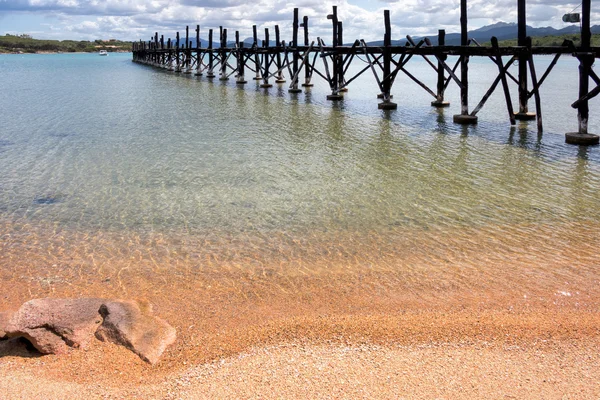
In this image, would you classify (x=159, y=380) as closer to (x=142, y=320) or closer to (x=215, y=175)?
(x=142, y=320)

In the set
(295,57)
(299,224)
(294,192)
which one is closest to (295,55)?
(295,57)

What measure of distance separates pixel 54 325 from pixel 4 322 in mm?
536

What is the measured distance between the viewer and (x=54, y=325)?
15.3ft

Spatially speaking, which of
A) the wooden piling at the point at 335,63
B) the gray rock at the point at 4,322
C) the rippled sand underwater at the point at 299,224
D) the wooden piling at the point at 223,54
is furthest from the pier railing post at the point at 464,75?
the wooden piling at the point at 223,54

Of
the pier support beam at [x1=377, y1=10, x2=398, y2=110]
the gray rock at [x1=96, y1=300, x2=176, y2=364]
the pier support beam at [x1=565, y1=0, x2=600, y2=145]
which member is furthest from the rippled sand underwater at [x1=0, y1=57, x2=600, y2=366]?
the pier support beam at [x1=377, y1=10, x2=398, y2=110]

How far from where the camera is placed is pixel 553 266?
20.4 ft

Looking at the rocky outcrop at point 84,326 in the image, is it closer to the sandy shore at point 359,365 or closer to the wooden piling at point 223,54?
the sandy shore at point 359,365

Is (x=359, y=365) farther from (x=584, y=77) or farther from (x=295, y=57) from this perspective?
(x=295, y=57)

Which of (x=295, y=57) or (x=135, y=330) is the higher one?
(x=295, y=57)

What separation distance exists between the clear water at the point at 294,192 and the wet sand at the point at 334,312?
7 centimetres

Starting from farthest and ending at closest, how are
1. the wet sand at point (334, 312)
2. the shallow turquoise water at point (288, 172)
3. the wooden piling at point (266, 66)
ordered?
1. the wooden piling at point (266, 66)
2. the shallow turquoise water at point (288, 172)
3. the wet sand at point (334, 312)

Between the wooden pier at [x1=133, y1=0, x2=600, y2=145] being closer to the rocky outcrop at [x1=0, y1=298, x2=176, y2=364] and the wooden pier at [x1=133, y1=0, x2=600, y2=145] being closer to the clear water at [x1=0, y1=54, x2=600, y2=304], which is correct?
the clear water at [x1=0, y1=54, x2=600, y2=304]

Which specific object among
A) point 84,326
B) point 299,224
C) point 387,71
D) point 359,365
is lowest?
point 359,365

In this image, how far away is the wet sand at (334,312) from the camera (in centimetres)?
396
